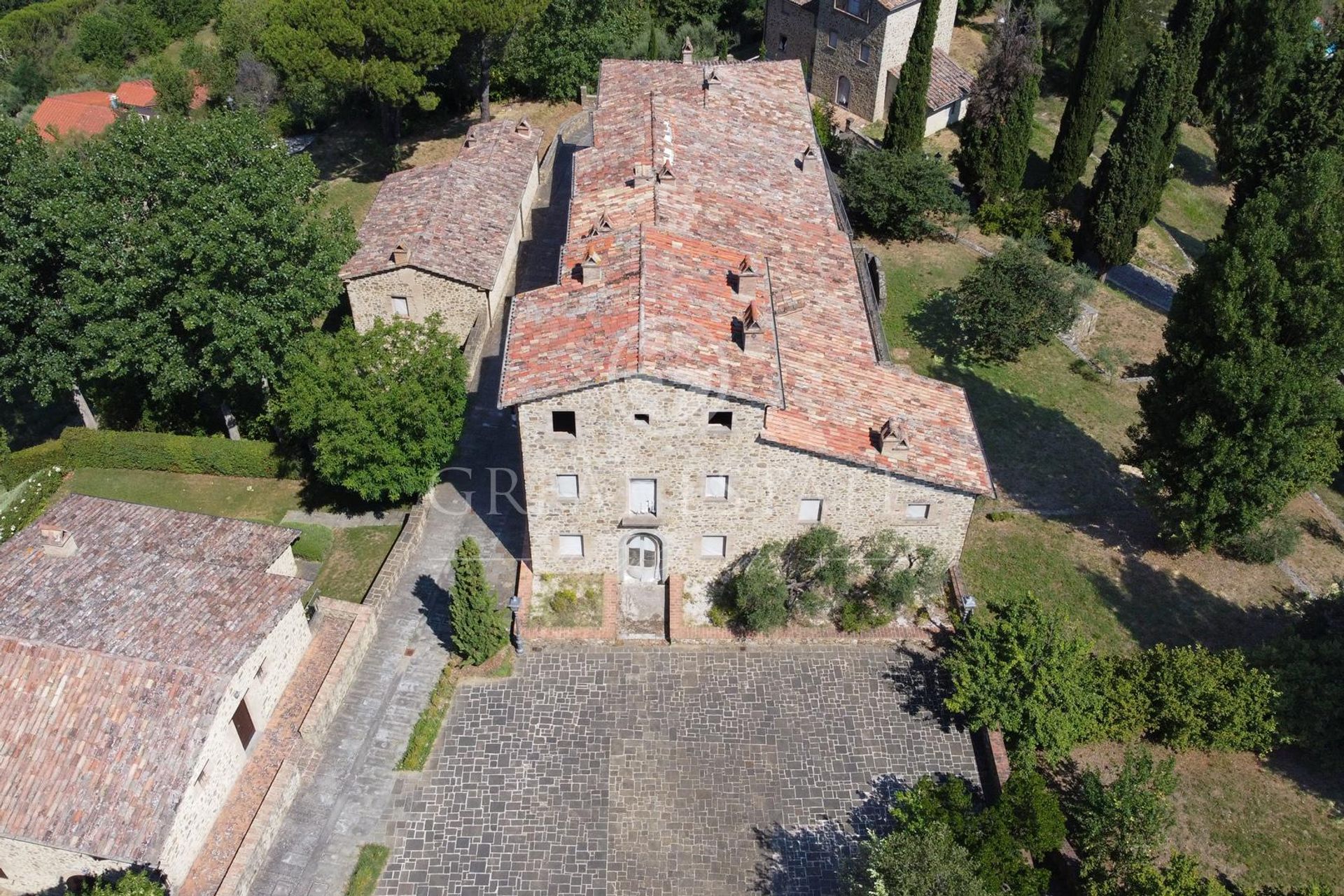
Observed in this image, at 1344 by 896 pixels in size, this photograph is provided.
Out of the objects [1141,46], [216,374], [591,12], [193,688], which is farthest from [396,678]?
[1141,46]

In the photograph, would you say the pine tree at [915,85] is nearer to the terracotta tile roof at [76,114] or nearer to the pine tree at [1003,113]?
the pine tree at [1003,113]

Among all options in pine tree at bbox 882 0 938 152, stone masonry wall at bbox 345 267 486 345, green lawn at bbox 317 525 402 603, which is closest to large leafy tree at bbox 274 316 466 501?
green lawn at bbox 317 525 402 603

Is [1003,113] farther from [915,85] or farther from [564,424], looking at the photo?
[564,424]

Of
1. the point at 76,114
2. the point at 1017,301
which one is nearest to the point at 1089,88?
the point at 1017,301

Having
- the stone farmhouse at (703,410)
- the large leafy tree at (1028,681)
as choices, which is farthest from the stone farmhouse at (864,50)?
the large leafy tree at (1028,681)

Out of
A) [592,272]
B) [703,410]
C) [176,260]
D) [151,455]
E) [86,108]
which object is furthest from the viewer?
[86,108]

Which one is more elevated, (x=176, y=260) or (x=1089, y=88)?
(x=1089, y=88)

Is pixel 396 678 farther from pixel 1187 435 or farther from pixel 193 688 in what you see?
pixel 1187 435
